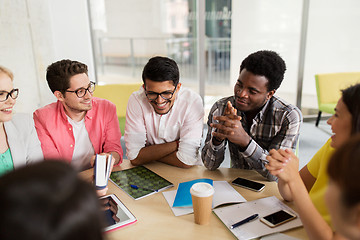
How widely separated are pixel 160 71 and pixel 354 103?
984 mm

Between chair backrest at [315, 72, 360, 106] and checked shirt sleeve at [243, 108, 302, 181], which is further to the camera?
chair backrest at [315, 72, 360, 106]

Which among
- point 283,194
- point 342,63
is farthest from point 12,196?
point 342,63

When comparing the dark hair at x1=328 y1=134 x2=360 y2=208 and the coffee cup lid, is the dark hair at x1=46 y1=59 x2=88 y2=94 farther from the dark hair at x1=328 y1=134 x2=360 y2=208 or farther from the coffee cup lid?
Answer: the dark hair at x1=328 y1=134 x2=360 y2=208

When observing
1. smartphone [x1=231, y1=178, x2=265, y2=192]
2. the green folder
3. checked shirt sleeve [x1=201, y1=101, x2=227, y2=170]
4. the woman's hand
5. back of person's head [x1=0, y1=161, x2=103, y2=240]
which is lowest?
the green folder

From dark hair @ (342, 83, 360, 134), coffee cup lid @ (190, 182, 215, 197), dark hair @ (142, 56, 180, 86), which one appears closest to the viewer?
dark hair @ (342, 83, 360, 134)

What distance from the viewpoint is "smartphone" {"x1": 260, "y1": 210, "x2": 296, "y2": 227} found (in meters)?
1.09

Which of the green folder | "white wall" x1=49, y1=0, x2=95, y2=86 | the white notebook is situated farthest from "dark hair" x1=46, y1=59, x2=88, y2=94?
"white wall" x1=49, y1=0, x2=95, y2=86

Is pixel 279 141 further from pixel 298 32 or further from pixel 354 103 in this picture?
pixel 298 32

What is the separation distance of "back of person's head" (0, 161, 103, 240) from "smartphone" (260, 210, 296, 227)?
33.8 inches

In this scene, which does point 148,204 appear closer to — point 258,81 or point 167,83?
point 167,83

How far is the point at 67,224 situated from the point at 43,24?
3.84 meters

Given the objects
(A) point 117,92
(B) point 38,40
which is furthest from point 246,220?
(B) point 38,40

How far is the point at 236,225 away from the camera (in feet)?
3.55

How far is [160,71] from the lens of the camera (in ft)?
5.29
